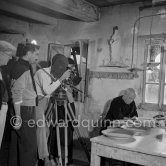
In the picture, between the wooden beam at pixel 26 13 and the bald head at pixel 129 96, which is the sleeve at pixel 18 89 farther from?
the wooden beam at pixel 26 13

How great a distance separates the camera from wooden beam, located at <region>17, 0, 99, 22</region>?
11.7ft

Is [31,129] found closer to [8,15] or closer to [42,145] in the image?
[42,145]

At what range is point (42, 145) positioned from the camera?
10.7 feet

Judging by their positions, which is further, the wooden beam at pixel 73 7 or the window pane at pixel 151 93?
the window pane at pixel 151 93

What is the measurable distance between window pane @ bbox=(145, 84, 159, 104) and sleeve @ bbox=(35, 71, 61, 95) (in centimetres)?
147

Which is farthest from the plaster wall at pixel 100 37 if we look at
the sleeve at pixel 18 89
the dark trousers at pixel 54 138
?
the sleeve at pixel 18 89

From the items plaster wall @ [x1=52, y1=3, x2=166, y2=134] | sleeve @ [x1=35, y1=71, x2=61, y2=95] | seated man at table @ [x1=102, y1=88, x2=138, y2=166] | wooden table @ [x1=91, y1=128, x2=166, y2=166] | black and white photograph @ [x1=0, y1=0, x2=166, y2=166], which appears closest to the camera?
wooden table @ [x1=91, y1=128, x2=166, y2=166]

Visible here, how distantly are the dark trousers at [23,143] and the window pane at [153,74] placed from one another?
193 centimetres

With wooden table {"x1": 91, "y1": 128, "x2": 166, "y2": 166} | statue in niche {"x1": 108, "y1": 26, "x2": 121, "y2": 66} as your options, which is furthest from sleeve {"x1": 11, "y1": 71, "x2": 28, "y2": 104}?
statue in niche {"x1": 108, "y1": 26, "x2": 121, "y2": 66}

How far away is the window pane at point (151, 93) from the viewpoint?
390 centimetres

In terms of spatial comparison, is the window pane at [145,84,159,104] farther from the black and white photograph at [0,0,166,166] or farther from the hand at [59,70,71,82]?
the hand at [59,70,71,82]

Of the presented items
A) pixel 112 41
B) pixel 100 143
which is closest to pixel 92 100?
pixel 112 41

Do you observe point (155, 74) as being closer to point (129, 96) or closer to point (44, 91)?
point (129, 96)

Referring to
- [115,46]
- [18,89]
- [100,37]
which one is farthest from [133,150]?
[100,37]
